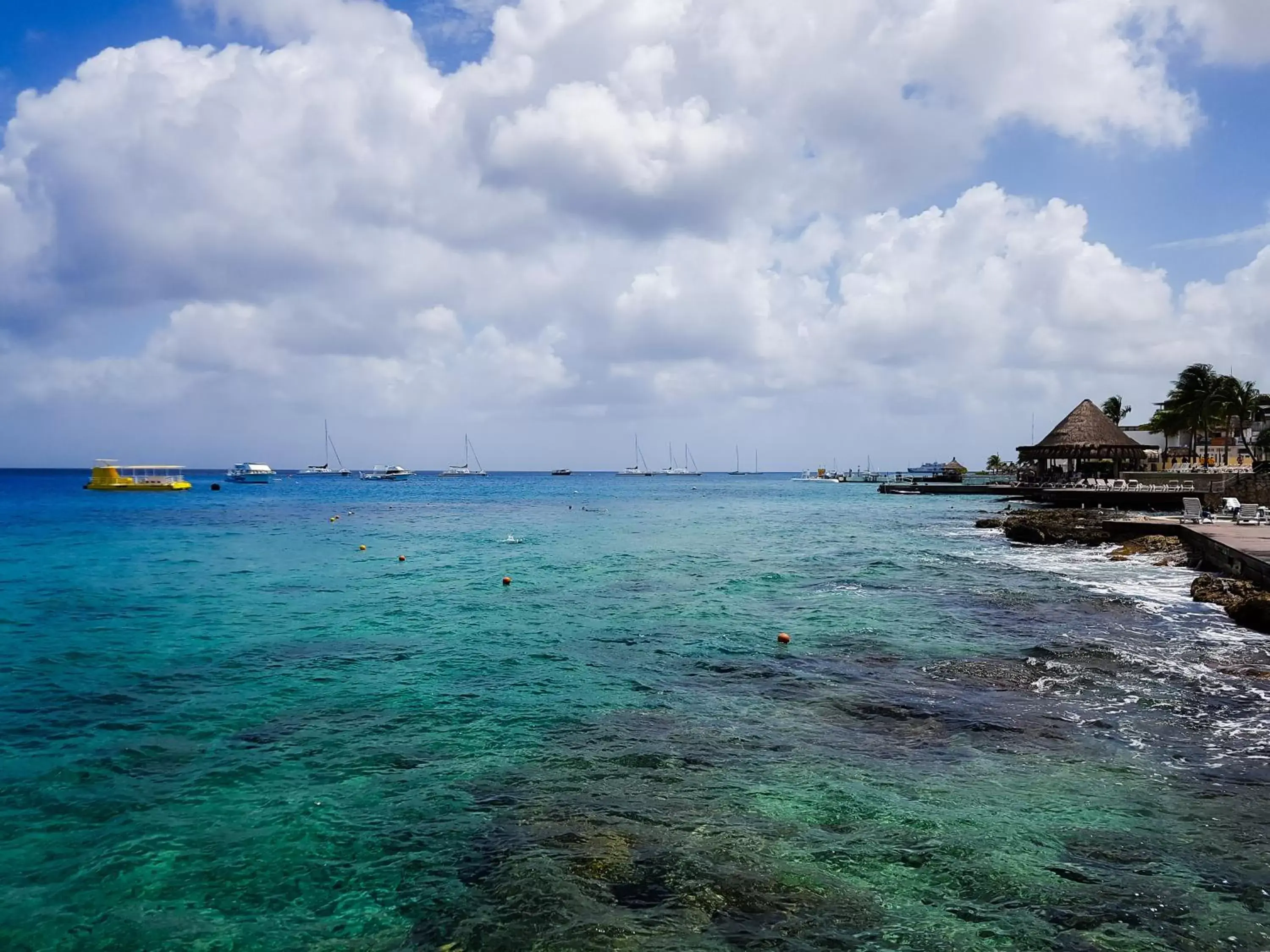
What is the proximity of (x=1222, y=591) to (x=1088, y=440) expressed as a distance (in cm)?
4366

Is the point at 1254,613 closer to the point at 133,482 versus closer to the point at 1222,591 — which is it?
the point at 1222,591

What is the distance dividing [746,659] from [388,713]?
687cm

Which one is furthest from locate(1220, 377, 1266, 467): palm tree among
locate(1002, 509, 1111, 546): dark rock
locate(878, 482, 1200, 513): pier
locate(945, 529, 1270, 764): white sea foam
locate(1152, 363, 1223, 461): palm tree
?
locate(945, 529, 1270, 764): white sea foam

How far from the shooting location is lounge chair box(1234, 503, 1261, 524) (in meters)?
32.8

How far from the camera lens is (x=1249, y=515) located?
33.1 metres

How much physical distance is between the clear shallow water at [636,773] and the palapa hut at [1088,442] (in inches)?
1717

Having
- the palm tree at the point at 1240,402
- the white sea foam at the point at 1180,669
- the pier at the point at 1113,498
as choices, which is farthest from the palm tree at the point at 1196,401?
the white sea foam at the point at 1180,669

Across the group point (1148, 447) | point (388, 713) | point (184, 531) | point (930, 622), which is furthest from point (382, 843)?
point (1148, 447)

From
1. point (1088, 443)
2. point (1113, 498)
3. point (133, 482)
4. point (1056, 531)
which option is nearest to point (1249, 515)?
point (1056, 531)

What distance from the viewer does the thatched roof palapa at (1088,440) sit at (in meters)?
58.4

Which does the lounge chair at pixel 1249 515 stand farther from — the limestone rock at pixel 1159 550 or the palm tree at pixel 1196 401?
the palm tree at pixel 1196 401

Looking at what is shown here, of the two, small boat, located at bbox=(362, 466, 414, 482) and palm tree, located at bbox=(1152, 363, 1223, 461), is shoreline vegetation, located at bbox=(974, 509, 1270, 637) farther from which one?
small boat, located at bbox=(362, 466, 414, 482)

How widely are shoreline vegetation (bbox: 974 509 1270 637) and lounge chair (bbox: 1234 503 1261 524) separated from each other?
109 inches

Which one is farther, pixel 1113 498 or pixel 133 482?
pixel 133 482
